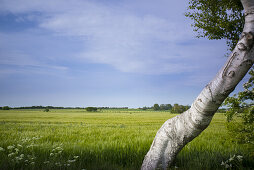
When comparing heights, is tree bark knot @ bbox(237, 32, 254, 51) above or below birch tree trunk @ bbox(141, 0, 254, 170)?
above

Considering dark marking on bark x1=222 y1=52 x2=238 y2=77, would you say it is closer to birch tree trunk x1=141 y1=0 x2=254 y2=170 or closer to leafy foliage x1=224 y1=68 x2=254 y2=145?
birch tree trunk x1=141 y1=0 x2=254 y2=170

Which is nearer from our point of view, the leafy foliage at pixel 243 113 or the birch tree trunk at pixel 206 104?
the birch tree trunk at pixel 206 104

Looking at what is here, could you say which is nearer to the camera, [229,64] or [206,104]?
[229,64]

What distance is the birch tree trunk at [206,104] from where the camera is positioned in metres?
2.64

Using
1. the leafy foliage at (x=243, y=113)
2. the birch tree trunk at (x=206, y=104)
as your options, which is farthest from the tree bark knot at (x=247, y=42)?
the leafy foliage at (x=243, y=113)

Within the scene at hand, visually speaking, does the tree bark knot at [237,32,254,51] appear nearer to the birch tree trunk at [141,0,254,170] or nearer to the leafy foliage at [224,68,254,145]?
the birch tree trunk at [141,0,254,170]

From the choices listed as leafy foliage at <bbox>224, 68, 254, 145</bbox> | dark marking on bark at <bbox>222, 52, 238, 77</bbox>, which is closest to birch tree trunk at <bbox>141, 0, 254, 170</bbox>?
dark marking on bark at <bbox>222, 52, 238, 77</bbox>

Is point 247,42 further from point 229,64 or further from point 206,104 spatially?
point 206,104

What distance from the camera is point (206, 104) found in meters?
2.82

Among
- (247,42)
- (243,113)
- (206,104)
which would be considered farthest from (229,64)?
(243,113)

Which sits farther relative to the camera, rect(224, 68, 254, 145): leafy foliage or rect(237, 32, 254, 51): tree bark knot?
rect(224, 68, 254, 145): leafy foliage

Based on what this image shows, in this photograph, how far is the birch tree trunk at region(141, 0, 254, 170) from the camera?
2639 mm

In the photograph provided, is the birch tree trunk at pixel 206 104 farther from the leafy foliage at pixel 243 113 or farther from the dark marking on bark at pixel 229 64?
the leafy foliage at pixel 243 113

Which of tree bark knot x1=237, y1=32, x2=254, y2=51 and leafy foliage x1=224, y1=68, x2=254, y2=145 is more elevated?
tree bark knot x1=237, y1=32, x2=254, y2=51
